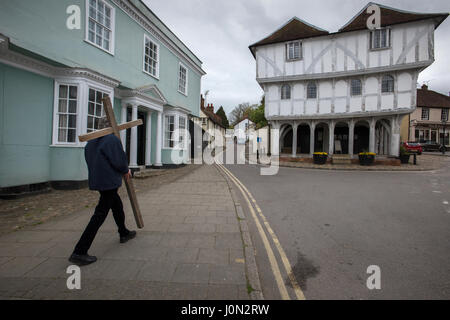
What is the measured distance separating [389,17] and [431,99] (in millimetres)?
27669

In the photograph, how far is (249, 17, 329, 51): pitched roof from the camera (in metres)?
18.5

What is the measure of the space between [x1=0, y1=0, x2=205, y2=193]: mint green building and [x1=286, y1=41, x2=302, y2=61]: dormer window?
41.0ft

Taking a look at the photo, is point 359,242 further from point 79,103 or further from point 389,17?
point 389,17

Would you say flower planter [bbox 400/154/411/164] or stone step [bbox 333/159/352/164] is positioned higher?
flower planter [bbox 400/154/411/164]

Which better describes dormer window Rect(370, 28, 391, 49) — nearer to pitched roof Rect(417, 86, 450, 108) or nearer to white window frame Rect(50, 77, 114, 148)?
white window frame Rect(50, 77, 114, 148)

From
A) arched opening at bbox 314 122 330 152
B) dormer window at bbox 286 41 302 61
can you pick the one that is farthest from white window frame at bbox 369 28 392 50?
arched opening at bbox 314 122 330 152

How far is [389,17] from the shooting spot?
17.0m

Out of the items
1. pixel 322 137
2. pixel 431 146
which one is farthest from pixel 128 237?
pixel 431 146

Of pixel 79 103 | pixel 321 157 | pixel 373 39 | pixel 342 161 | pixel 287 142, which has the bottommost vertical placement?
pixel 342 161

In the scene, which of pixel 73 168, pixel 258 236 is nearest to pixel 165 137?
pixel 73 168

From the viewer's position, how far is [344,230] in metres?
4.30

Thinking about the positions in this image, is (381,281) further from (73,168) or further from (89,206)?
(73,168)

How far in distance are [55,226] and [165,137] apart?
31.9ft

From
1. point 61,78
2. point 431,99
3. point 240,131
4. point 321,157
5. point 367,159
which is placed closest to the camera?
point 61,78
